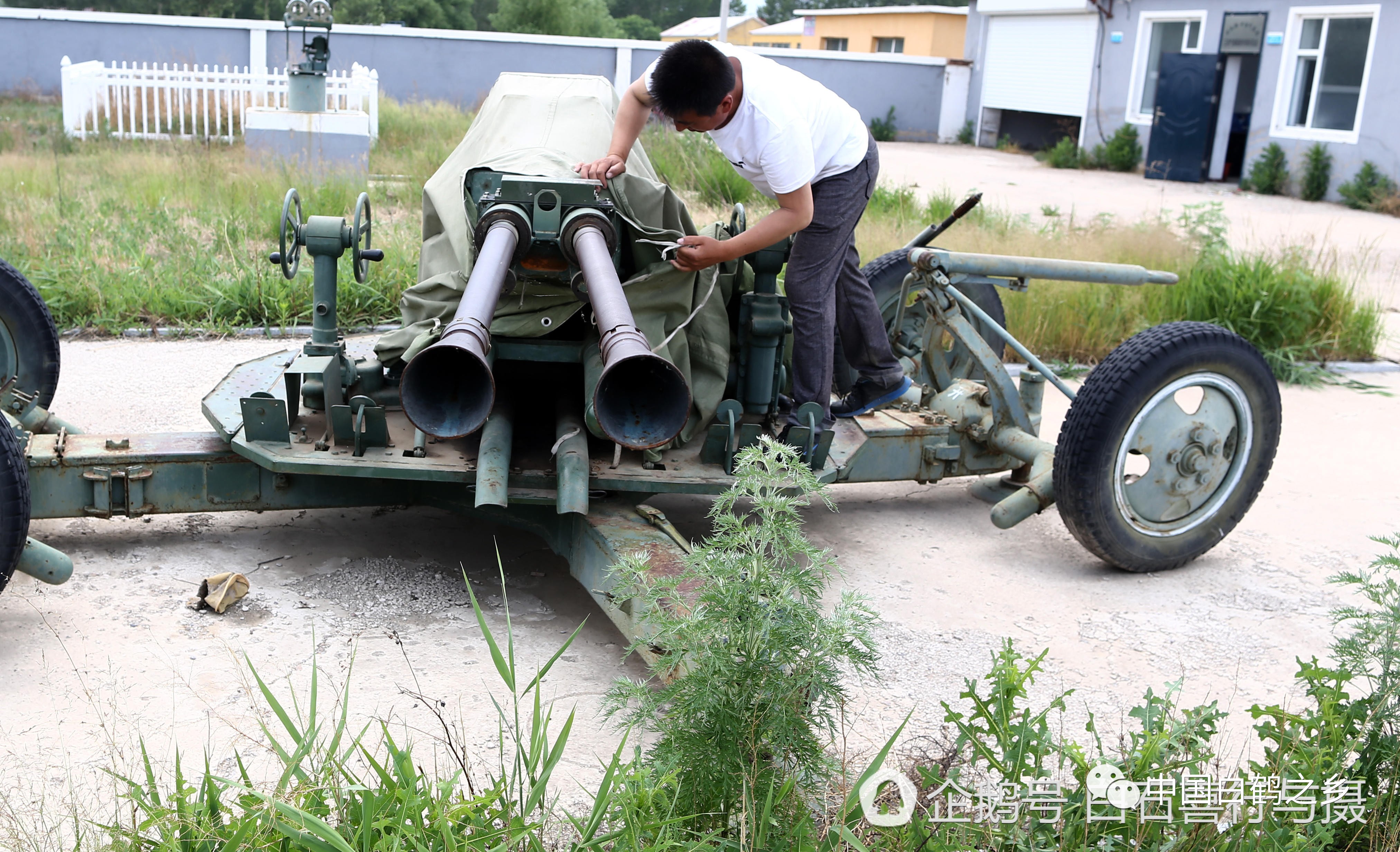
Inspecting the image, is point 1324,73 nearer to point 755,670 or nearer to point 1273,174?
point 1273,174

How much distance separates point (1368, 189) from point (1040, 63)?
10.0m

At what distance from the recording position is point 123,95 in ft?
54.1

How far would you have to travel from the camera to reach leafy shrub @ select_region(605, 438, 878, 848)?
90.8 inches

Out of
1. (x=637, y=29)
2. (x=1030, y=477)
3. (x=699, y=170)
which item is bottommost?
(x=1030, y=477)

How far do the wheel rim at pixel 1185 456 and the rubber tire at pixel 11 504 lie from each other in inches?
122

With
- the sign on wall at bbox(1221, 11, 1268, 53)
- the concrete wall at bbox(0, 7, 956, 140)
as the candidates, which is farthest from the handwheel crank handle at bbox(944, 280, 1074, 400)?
the sign on wall at bbox(1221, 11, 1268, 53)

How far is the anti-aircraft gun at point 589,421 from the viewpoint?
3.21 metres

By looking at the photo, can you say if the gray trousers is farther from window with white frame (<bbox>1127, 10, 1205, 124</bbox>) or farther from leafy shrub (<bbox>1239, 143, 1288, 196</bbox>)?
window with white frame (<bbox>1127, 10, 1205, 124</bbox>)

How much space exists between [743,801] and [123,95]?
16.8 m

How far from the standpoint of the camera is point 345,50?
23.9 meters

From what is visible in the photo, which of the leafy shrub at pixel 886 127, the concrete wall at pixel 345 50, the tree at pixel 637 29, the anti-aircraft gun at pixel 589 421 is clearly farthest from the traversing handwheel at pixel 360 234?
the tree at pixel 637 29

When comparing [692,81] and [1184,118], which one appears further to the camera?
[1184,118]

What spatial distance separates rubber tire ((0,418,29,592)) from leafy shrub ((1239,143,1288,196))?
19881mm

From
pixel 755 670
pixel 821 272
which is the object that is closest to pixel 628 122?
pixel 821 272
